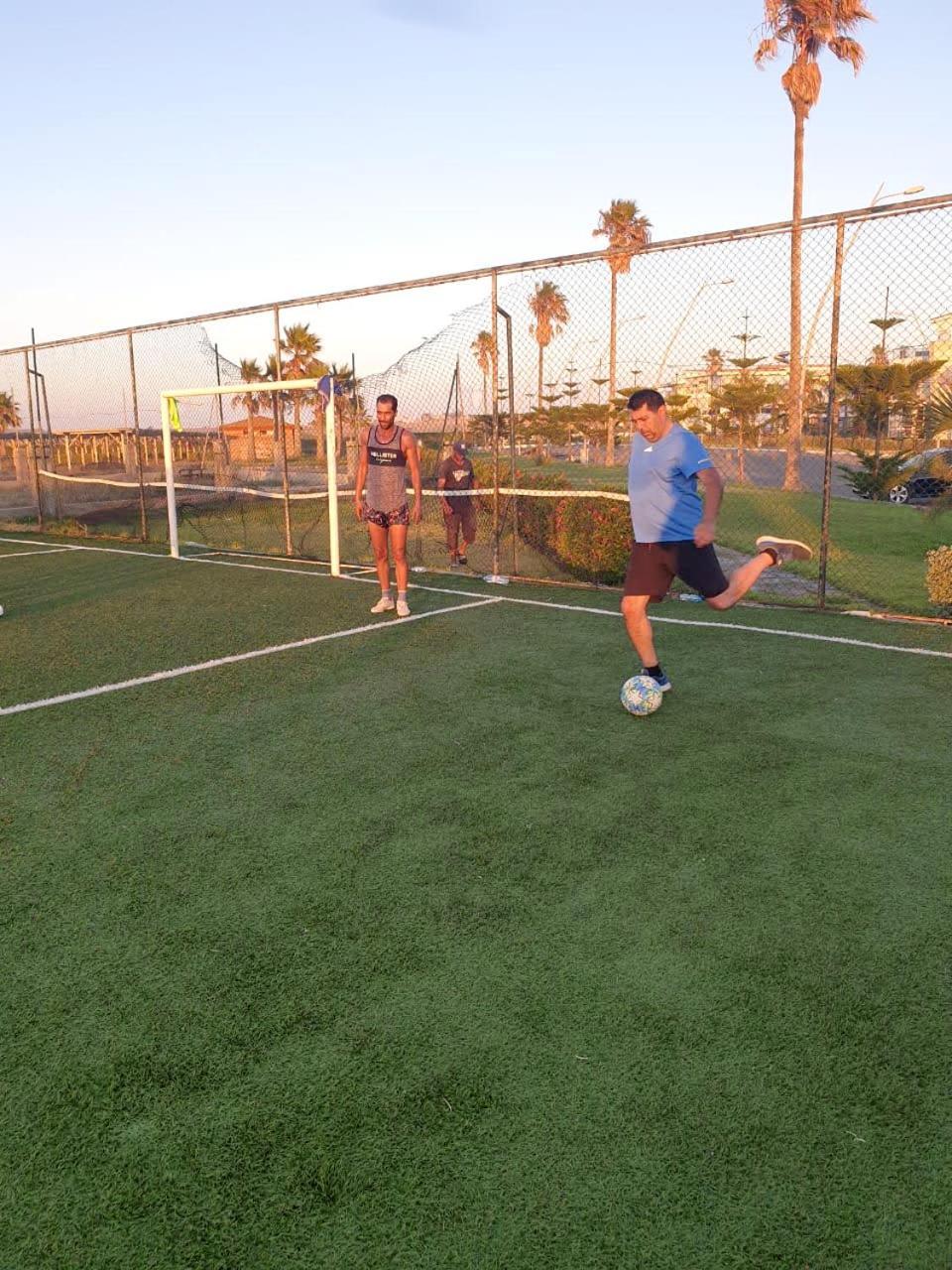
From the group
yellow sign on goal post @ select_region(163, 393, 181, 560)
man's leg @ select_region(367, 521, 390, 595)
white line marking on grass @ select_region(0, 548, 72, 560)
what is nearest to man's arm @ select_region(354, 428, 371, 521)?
man's leg @ select_region(367, 521, 390, 595)

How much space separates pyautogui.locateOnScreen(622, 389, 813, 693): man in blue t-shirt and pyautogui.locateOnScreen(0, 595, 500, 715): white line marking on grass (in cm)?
300

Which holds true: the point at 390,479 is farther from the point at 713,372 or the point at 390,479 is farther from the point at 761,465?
the point at 761,465

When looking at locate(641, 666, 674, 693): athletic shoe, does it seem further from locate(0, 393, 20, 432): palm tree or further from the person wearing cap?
locate(0, 393, 20, 432): palm tree

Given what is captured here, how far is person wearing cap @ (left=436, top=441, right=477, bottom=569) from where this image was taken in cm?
1270

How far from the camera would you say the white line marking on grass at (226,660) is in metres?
5.83

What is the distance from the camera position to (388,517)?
8773mm

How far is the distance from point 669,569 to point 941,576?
4409 mm

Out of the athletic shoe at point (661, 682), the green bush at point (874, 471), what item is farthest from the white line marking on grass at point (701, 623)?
the green bush at point (874, 471)

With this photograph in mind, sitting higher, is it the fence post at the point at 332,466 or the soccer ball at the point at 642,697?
the fence post at the point at 332,466

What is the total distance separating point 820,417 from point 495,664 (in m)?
9.57

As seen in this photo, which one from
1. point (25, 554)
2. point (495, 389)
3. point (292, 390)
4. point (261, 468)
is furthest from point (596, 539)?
point (261, 468)

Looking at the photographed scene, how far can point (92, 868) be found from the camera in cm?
355

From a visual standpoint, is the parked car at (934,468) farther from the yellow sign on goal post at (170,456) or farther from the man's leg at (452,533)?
the yellow sign on goal post at (170,456)

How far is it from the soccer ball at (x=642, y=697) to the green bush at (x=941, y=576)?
14.6 ft
